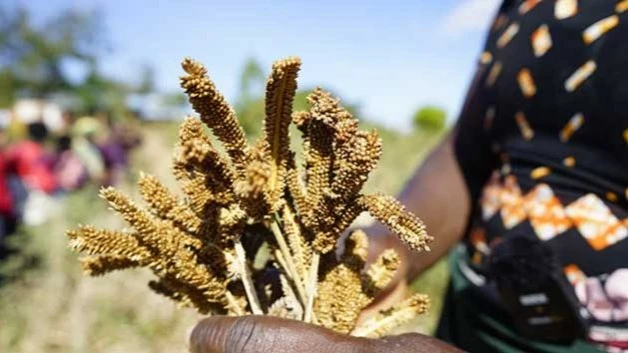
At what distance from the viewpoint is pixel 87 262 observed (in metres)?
1.09

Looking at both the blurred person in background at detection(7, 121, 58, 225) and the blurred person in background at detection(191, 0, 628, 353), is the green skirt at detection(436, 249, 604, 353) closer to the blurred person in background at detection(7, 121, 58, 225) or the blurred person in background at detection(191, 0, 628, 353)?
the blurred person in background at detection(191, 0, 628, 353)

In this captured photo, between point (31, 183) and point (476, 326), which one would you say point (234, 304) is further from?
point (31, 183)

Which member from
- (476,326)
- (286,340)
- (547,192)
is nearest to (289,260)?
(286,340)

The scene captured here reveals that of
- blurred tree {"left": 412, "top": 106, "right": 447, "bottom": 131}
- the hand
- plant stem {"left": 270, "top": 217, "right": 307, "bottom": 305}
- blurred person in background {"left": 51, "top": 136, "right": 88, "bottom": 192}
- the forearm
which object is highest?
plant stem {"left": 270, "top": 217, "right": 307, "bottom": 305}

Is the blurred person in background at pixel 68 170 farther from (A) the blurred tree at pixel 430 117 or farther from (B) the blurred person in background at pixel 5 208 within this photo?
(A) the blurred tree at pixel 430 117

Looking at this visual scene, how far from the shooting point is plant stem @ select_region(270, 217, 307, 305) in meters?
1.04

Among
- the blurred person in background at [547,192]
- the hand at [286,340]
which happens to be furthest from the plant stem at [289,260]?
the blurred person in background at [547,192]

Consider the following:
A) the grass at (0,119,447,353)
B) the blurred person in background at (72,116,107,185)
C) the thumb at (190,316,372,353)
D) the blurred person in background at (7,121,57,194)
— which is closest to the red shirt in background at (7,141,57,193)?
the blurred person in background at (7,121,57,194)

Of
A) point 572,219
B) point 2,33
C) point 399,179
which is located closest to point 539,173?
point 572,219

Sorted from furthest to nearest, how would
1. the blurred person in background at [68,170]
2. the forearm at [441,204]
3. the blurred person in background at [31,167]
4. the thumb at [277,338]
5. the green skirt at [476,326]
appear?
the blurred person in background at [68,170], the blurred person in background at [31,167], the forearm at [441,204], the green skirt at [476,326], the thumb at [277,338]

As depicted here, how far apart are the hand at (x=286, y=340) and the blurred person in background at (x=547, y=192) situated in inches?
18.7

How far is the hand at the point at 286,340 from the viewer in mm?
923

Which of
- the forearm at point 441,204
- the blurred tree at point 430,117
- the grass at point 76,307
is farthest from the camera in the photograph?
the blurred tree at point 430,117

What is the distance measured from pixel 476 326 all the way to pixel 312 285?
29.6 inches
